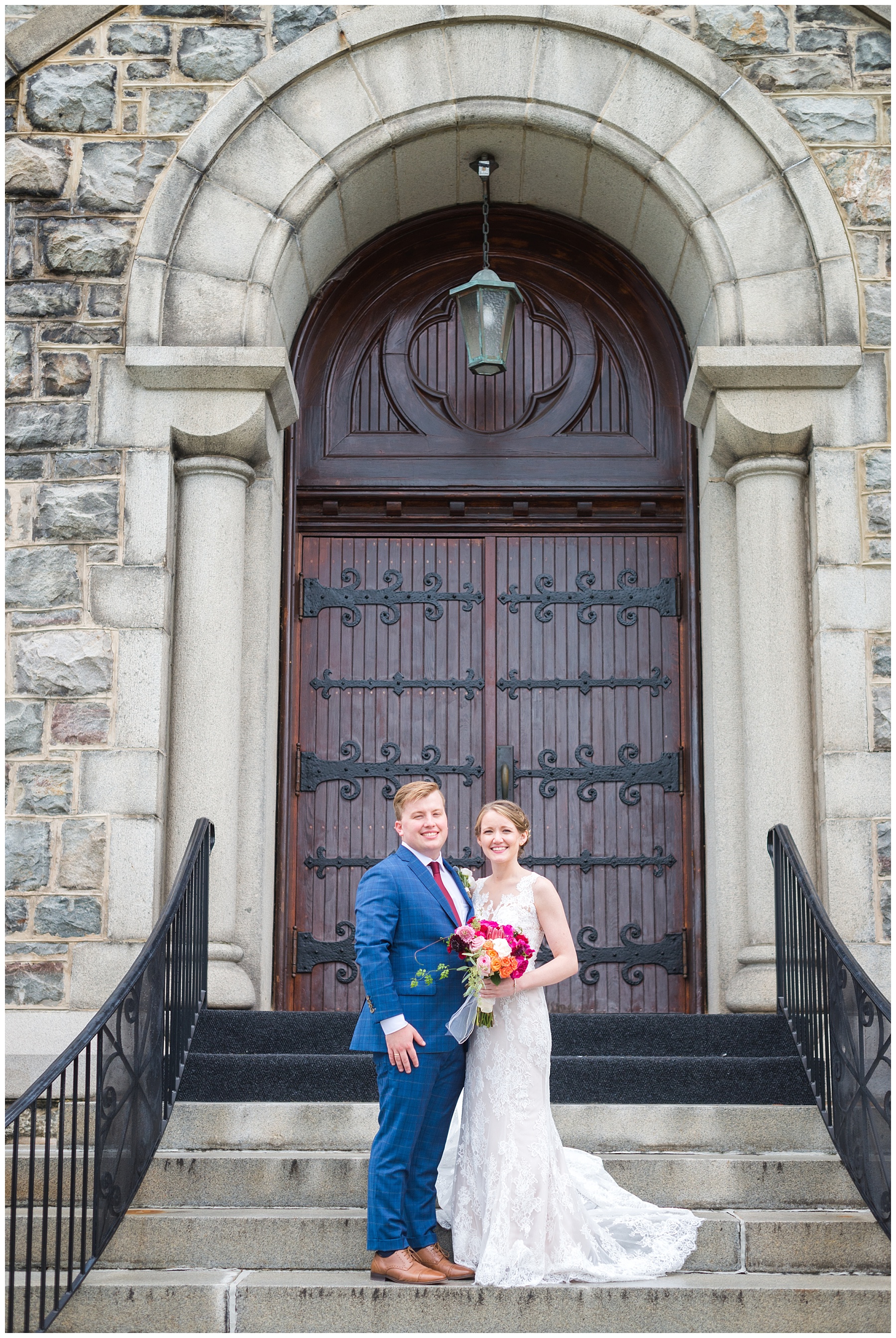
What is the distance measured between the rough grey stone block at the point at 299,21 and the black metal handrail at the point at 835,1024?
167 inches

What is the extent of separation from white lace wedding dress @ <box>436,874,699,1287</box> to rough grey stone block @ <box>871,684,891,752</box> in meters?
2.31

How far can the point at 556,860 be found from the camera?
6723mm

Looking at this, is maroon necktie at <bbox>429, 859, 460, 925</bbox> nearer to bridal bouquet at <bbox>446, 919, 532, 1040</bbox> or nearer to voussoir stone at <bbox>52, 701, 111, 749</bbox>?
bridal bouquet at <bbox>446, 919, 532, 1040</bbox>

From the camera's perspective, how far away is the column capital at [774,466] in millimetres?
6250

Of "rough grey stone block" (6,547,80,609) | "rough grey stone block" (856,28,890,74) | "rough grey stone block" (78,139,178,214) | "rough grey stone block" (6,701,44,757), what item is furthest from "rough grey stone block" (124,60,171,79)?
"rough grey stone block" (856,28,890,74)

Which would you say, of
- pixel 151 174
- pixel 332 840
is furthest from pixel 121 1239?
pixel 151 174

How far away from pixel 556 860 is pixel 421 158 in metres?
3.49

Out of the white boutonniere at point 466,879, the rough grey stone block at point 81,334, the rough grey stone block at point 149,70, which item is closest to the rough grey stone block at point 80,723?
the rough grey stone block at point 81,334

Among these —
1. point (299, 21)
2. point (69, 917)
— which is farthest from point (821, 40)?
point (69, 917)

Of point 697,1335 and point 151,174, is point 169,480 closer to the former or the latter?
point 151,174

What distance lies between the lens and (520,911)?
4.15m

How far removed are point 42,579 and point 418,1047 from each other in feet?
10.2

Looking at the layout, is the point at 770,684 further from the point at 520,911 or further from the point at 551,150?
the point at 551,150

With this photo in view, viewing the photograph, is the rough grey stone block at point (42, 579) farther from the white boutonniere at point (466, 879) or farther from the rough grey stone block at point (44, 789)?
the white boutonniere at point (466, 879)
